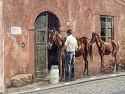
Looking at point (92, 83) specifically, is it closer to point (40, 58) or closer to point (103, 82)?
point (103, 82)

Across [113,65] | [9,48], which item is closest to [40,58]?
[9,48]

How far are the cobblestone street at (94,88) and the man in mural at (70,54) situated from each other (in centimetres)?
70

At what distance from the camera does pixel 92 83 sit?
36.8 ft

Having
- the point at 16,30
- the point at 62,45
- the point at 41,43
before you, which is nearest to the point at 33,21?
the point at 16,30

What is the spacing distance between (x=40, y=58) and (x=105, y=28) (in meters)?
4.06

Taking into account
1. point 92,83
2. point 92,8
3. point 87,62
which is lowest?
point 92,83

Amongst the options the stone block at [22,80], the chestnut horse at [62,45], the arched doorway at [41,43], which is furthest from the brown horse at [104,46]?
the stone block at [22,80]

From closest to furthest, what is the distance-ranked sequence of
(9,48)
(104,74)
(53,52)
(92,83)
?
(9,48) → (92,83) → (53,52) → (104,74)

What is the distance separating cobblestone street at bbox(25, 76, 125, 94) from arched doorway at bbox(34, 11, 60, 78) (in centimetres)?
140

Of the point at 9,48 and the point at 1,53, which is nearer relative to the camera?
the point at 1,53

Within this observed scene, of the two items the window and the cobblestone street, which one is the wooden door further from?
the window

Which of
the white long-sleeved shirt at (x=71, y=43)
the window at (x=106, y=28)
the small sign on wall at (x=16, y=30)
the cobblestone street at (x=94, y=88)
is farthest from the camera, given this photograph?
the window at (x=106, y=28)

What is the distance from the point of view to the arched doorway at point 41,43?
11500mm

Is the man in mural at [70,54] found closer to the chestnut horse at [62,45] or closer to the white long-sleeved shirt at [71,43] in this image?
the white long-sleeved shirt at [71,43]
